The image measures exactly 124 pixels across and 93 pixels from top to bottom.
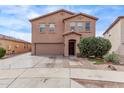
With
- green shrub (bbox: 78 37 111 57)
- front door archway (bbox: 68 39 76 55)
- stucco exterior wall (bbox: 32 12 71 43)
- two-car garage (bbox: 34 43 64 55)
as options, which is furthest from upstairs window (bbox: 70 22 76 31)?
green shrub (bbox: 78 37 111 57)

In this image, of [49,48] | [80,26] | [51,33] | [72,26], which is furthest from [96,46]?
[49,48]

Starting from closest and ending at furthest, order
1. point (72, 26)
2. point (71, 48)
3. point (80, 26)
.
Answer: point (80, 26) < point (72, 26) < point (71, 48)

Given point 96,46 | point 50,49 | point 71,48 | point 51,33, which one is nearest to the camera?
point 96,46

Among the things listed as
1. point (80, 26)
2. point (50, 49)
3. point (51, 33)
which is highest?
point (80, 26)

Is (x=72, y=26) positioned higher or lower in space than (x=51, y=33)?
higher

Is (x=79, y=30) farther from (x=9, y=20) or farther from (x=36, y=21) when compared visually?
(x=9, y=20)

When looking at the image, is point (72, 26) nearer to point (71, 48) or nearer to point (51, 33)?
point (71, 48)

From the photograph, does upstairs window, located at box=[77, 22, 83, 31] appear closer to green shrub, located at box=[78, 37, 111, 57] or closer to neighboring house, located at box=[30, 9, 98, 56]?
neighboring house, located at box=[30, 9, 98, 56]

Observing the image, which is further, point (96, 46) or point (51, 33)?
point (51, 33)

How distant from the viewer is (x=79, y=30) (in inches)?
830
